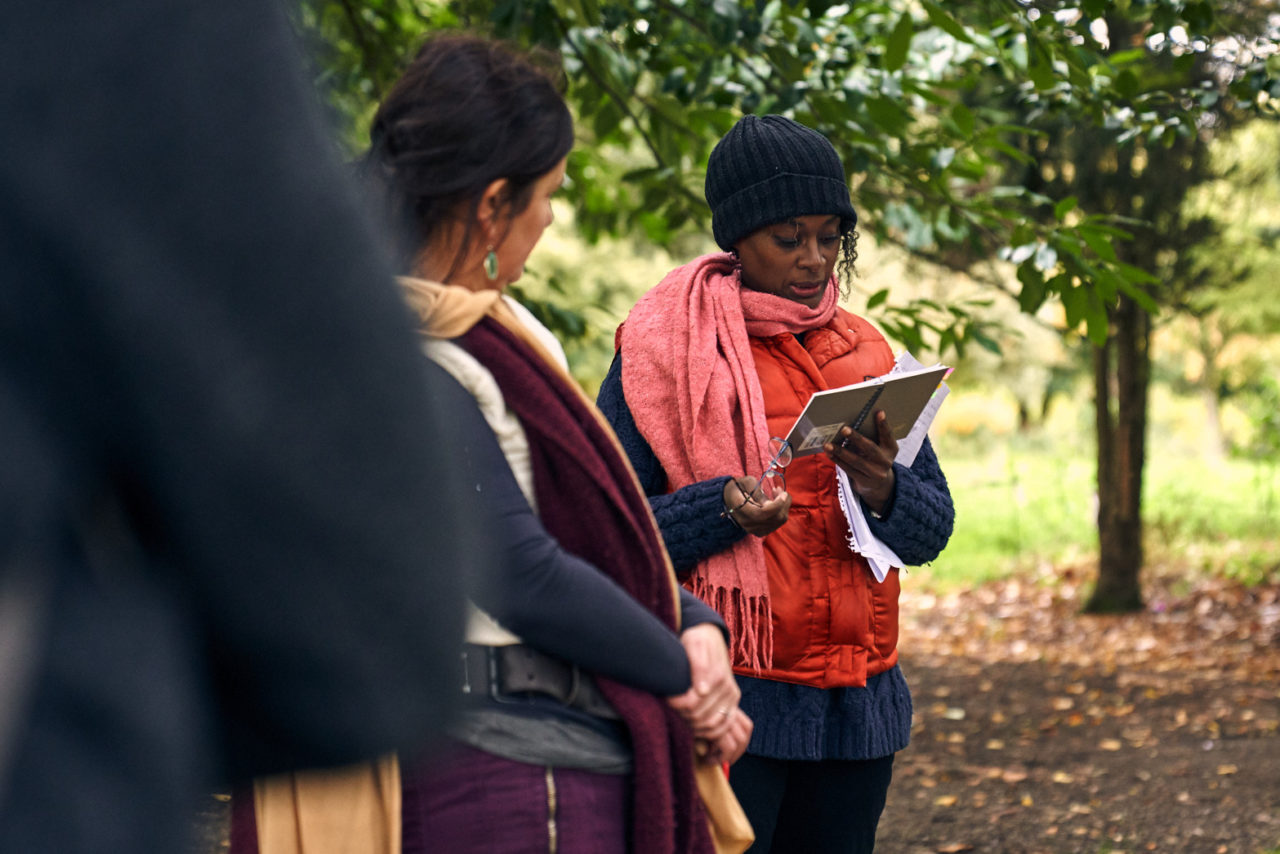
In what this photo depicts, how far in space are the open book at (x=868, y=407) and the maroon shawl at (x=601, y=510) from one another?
2.40 feet

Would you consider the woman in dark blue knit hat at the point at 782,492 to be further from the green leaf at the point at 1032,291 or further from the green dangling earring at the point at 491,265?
the green leaf at the point at 1032,291

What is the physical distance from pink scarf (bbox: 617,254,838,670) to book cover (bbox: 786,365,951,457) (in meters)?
0.17

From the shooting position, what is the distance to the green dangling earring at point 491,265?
1581 millimetres

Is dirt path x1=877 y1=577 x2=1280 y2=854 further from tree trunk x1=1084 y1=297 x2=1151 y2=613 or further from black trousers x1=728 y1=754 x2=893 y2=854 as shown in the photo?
black trousers x1=728 y1=754 x2=893 y2=854

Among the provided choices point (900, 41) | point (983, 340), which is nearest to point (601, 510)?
point (900, 41)

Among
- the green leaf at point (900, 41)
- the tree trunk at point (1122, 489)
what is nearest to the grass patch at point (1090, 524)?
the tree trunk at point (1122, 489)

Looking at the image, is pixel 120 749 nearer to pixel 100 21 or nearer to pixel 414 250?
pixel 100 21

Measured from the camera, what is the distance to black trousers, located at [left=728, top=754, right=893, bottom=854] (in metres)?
2.50

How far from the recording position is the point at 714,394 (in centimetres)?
250

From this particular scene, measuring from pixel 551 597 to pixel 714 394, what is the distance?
3.64ft

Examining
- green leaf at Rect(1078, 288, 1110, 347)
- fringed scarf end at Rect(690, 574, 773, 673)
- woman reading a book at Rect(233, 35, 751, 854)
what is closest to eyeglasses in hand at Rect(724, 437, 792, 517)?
fringed scarf end at Rect(690, 574, 773, 673)

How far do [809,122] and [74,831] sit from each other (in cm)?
405

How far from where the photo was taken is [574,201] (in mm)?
6184

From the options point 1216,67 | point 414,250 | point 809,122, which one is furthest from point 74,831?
point 1216,67
